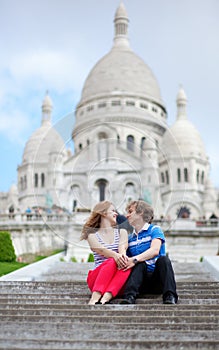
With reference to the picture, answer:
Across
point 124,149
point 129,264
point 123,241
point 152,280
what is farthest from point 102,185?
point 129,264

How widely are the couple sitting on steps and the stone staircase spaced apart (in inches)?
6.9

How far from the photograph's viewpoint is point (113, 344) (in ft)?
17.8

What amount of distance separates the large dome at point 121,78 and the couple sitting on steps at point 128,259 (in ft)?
182

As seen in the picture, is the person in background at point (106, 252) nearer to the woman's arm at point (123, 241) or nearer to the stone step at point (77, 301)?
the woman's arm at point (123, 241)

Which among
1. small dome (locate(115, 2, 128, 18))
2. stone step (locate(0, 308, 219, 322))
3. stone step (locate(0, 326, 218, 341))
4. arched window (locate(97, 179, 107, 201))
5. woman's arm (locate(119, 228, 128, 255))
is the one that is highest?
small dome (locate(115, 2, 128, 18))

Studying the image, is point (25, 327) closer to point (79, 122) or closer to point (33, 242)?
point (33, 242)

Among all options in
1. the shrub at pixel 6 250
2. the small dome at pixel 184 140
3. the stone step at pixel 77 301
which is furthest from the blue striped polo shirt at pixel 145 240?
the small dome at pixel 184 140

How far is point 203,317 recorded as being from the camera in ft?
20.1

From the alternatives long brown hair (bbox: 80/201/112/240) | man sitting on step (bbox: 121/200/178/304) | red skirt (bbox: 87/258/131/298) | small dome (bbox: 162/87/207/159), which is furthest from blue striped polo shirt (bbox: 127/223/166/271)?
small dome (bbox: 162/87/207/159)

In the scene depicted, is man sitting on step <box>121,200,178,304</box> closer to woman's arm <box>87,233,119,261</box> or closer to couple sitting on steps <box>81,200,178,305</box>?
couple sitting on steps <box>81,200,178,305</box>

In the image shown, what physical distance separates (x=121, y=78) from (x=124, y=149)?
13054mm

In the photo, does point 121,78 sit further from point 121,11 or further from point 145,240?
point 145,240

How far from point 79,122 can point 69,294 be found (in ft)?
163

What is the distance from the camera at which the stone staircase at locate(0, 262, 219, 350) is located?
544 centimetres
